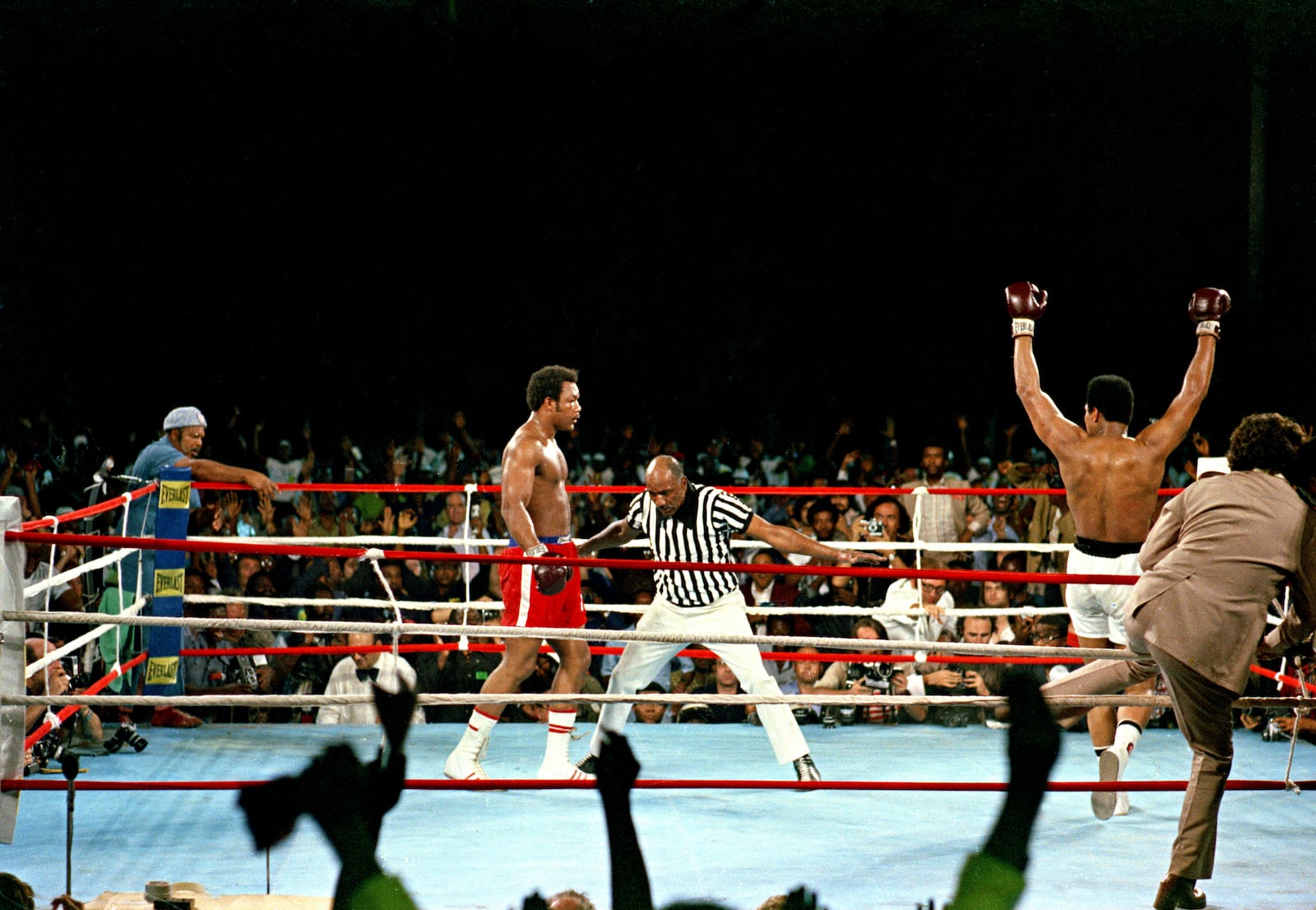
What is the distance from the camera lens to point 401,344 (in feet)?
39.9

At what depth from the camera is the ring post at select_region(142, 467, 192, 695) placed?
4.83 meters

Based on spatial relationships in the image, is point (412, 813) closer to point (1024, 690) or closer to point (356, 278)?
point (1024, 690)

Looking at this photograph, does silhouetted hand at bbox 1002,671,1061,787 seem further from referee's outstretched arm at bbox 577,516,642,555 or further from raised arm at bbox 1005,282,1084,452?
referee's outstretched arm at bbox 577,516,642,555

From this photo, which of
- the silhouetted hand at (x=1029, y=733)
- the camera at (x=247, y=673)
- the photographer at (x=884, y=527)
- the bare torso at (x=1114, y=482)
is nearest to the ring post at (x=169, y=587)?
the camera at (x=247, y=673)

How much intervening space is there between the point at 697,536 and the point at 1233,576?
193cm

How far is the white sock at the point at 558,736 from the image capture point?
14.8 ft

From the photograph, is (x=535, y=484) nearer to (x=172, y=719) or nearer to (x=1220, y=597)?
(x=172, y=719)

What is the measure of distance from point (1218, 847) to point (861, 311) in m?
8.61

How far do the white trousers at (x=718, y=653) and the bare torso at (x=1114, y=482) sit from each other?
1.18 metres

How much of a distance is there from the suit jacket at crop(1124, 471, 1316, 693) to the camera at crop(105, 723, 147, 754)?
3809 millimetres

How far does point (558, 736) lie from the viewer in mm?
4512

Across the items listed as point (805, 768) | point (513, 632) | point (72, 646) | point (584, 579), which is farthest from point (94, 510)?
point (584, 579)

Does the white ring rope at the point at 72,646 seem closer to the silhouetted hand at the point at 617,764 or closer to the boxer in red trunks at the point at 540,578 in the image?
the boxer in red trunks at the point at 540,578

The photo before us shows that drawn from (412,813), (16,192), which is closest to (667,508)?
(412,813)
